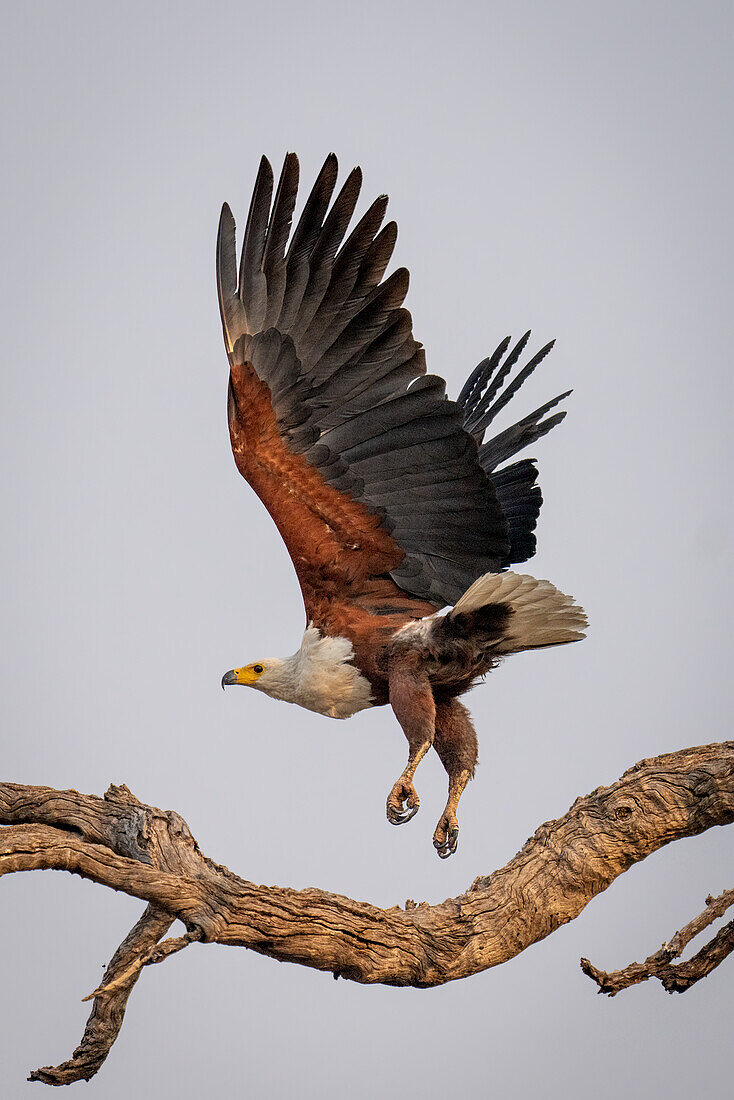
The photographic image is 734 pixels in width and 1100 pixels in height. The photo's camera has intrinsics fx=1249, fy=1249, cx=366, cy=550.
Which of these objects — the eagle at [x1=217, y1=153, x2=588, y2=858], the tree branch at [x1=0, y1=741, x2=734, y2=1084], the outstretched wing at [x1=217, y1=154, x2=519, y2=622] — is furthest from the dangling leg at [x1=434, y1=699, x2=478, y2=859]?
the tree branch at [x1=0, y1=741, x2=734, y2=1084]

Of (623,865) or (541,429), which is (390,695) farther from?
(541,429)

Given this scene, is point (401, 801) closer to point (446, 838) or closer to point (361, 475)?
point (446, 838)

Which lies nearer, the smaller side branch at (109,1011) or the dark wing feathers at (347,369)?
the smaller side branch at (109,1011)

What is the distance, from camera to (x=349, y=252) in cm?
649

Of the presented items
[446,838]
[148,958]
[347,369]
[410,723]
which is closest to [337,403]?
[347,369]

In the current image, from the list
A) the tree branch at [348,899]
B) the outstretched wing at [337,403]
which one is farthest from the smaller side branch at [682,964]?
the outstretched wing at [337,403]

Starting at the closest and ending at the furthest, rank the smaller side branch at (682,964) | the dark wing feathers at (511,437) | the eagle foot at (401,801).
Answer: the smaller side branch at (682,964) → the eagle foot at (401,801) → the dark wing feathers at (511,437)

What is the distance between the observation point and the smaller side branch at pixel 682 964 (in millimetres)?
5254

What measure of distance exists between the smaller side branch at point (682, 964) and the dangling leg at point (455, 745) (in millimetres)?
1366

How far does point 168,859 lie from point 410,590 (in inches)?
102

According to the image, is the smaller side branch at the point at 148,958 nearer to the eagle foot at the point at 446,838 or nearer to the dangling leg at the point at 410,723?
the dangling leg at the point at 410,723

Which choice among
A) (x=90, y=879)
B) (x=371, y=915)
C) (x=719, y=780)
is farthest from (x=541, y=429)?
(x=90, y=879)

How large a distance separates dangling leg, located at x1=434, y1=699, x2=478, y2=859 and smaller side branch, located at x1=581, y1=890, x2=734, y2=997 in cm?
137

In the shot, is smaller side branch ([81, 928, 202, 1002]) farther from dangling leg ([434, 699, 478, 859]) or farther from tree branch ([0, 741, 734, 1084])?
dangling leg ([434, 699, 478, 859])
